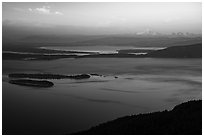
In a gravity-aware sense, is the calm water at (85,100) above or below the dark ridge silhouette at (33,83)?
below

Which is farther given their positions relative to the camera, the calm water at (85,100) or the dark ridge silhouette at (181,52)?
the dark ridge silhouette at (181,52)

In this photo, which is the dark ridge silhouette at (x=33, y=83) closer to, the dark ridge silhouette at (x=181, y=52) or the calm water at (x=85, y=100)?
the calm water at (x=85, y=100)

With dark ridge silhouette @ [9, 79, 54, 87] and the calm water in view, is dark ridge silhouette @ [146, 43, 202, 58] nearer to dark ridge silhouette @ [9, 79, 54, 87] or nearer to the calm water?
the calm water

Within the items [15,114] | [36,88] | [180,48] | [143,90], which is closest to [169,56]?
[180,48]

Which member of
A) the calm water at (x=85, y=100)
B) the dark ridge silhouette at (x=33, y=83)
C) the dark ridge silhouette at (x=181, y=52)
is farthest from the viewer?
the dark ridge silhouette at (x=181, y=52)

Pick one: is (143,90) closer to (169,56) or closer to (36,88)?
(36,88)

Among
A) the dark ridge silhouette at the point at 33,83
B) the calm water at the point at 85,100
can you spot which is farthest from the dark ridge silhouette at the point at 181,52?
the dark ridge silhouette at the point at 33,83

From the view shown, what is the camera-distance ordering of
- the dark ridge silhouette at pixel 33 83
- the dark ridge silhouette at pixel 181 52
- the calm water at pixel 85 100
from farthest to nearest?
1. the dark ridge silhouette at pixel 181 52
2. the dark ridge silhouette at pixel 33 83
3. the calm water at pixel 85 100

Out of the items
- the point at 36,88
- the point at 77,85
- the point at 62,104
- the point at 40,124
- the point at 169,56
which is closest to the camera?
the point at 40,124

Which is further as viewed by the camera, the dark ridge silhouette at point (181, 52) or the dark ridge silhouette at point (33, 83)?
the dark ridge silhouette at point (181, 52)

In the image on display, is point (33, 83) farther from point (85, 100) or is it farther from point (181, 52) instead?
point (181, 52)

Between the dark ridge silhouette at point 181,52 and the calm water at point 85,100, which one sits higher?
the dark ridge silhouette at point 181,52
